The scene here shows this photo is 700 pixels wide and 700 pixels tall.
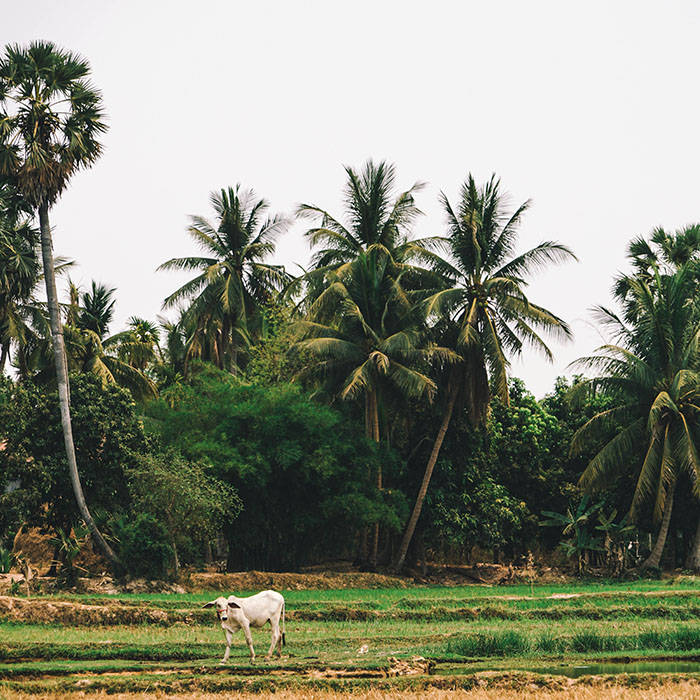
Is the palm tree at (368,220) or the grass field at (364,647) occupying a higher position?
the palm tree at (368,220)

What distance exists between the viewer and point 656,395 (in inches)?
1264

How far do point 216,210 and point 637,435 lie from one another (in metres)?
19.1

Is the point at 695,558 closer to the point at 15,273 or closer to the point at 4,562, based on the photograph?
the point at 4,562

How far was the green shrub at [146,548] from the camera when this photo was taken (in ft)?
80.5

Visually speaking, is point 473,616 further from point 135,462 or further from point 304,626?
point 135,462

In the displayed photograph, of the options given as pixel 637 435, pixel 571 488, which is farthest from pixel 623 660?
pixel 571 488

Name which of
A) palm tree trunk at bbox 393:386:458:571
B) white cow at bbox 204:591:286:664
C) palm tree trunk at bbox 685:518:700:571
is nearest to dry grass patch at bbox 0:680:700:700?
white cow at bbox 204:591:286:664

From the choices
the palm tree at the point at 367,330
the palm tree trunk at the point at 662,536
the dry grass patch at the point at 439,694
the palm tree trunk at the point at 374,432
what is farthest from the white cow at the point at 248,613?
the palm tree trunk at the point at 662,536

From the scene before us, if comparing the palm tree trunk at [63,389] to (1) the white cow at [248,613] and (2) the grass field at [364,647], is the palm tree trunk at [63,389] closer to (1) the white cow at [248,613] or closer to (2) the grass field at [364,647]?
(2) the grass field at [364,647]

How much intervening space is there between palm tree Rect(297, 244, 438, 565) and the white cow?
17.8 meters

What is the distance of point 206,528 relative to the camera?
24.8 metres

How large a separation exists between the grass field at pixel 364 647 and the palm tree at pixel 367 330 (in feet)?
32.4

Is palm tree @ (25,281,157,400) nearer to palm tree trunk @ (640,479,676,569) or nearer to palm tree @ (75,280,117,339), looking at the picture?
palm tree @ (75,280,117,339)

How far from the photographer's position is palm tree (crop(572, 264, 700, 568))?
3091 centimetres
